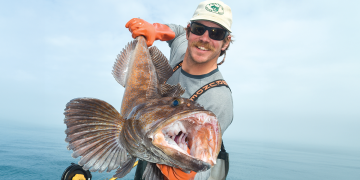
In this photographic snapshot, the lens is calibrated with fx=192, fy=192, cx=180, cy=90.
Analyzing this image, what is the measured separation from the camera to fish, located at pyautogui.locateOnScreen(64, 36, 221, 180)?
6.10 feet

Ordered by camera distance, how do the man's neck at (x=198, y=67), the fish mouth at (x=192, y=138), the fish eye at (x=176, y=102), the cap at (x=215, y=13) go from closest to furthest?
the fish mouth at (x=192, y=138) → the fish eye at (x=176, y=102) → the cap at (x=215, y=13) → the man's neck at (x=198, y=67)

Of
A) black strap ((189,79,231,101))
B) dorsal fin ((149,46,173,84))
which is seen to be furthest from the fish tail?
dorsal fin ((149,46,173,84))

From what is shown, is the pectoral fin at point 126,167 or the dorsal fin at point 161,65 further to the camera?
the dorsal fin at point 161,65

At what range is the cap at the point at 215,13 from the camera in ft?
11.8

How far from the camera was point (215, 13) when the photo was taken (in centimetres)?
363

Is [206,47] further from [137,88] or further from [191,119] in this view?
[191,119]

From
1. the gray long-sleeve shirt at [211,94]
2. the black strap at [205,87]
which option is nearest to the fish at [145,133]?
the black strap at [205,87]

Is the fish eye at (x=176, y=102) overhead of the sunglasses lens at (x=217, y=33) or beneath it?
beneath

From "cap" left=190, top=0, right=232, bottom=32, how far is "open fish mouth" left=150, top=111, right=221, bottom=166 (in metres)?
2.26

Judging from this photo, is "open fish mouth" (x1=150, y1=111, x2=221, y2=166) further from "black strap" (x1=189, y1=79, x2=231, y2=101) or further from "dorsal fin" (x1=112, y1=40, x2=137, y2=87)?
"dorsal fin" (x1=112, y1=40, x2=137, y2=87)

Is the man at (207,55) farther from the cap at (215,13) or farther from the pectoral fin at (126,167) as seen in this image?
the pectoral fin at (126,167)

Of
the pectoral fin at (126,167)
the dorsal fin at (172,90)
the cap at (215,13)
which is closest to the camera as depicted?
the pectoral fin at (126,167)

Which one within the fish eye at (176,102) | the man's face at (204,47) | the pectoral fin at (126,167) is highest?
the man's face at (204,47)

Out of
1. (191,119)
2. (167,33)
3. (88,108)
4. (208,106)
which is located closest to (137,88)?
(88,108)
